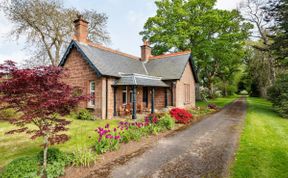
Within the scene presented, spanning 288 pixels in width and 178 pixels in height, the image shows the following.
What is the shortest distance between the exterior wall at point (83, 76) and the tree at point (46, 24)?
10.9 metres

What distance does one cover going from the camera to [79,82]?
44.9 feet

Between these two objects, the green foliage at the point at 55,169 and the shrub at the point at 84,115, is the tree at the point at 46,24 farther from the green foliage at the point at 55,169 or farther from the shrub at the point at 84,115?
the green foliage at the point at 55,169

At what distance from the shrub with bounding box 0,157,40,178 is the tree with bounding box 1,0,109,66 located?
21655 millimetres

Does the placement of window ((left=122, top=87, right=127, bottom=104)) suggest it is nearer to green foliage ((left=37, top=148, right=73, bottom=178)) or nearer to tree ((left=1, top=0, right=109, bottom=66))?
green foliage ((left=37, top=148, right=73, bottom=178))

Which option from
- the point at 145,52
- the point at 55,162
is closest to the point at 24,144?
the point at 55,162

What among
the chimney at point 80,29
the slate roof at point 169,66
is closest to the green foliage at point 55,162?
the chimney at point 80,29

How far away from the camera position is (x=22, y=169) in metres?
3.99

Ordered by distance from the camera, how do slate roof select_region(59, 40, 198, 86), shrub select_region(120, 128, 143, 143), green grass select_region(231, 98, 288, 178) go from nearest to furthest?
green grass select_region(231, 98, 288, 178)
shrub select_region(120, 128, 143, 143)
slate roof select_region(59, 40, 198, 86)

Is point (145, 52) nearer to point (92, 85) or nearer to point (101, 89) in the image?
point (92, 85)

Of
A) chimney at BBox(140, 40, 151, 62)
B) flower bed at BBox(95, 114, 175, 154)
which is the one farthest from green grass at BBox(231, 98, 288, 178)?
chimney at BBox(140, 40, 151, 62)

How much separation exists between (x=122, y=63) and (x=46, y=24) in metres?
14.3

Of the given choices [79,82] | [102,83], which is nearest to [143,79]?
[102,83]

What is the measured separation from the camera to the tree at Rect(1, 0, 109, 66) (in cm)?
1978

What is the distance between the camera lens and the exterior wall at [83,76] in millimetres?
12344
